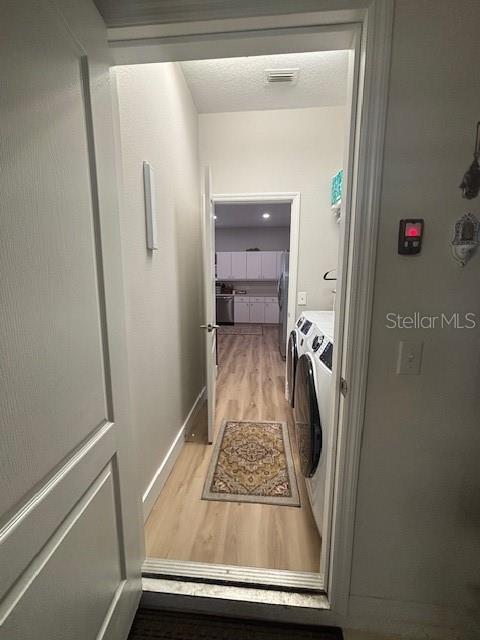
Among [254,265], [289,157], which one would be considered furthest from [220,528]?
[254,265]

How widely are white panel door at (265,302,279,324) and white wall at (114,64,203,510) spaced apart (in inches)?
174

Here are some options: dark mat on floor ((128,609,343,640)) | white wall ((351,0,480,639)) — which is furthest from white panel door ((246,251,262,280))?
dark mat on floor ((128,609,343,640))

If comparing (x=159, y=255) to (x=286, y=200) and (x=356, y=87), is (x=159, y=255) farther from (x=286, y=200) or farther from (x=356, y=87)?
(x=286, y=200)

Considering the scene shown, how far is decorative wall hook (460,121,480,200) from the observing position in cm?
80

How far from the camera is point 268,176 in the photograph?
264 cm

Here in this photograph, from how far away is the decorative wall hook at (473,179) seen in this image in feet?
2.63

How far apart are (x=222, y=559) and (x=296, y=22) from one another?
2028 millimetres

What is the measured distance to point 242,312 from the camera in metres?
6.92

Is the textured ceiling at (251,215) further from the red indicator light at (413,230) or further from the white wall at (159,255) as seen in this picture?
the red indicator light at (413,230)

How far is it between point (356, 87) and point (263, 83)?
66.0 inches

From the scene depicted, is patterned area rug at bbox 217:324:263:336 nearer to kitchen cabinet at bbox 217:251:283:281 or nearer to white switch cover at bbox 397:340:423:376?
kitchen cabinet at bbox 217:251:283:281

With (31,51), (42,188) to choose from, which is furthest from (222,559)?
(31,51)

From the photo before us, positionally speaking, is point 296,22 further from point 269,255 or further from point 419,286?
point 269,255

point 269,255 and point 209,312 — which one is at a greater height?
point 269,255
